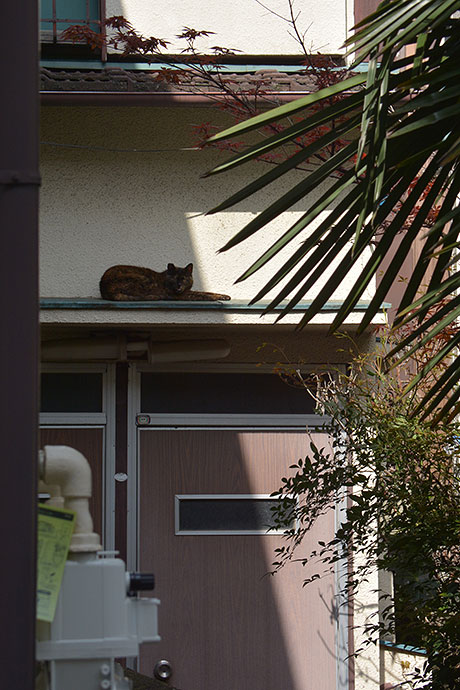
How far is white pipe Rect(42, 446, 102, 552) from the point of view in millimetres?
1310

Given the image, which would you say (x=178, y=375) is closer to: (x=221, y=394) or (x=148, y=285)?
(x=221, y=394)

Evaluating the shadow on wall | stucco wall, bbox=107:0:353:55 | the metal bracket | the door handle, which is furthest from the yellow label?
stucco wall, bbox=107:0:353:55

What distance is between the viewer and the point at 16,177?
4.10ft

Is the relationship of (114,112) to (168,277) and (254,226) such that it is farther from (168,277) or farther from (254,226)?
A: (254,226)

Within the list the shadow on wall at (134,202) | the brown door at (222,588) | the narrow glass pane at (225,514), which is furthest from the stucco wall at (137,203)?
the narrow glass pane at (225,514)

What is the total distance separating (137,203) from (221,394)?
1.20 meters

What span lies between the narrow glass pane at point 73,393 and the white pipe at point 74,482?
3886 mm

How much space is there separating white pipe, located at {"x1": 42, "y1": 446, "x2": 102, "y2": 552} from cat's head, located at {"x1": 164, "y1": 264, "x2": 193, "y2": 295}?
3.56 metres

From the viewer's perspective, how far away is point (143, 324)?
4863 mm

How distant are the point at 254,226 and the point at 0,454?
1051mm

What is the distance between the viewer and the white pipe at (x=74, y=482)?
1.31 meters

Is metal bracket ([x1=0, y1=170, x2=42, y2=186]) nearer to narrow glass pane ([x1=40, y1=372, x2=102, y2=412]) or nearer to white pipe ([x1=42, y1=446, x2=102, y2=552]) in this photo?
white pipe ([x1=42, y1=446, x2=102, y2=552])

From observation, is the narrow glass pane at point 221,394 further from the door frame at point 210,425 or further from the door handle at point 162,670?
the door handle at point 162,670

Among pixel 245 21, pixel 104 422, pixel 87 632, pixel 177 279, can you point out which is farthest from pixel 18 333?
pixel 245 21
